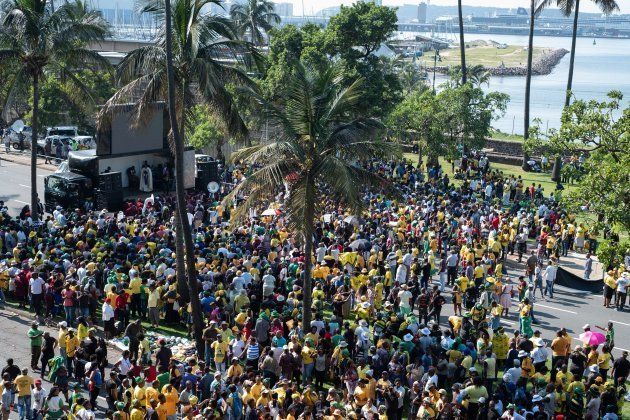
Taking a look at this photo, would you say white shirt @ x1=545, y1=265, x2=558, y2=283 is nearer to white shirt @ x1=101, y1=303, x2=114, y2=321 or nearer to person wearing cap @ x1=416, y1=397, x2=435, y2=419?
person wearing cap @ x1=416, y1=397, x2=435, y2=419

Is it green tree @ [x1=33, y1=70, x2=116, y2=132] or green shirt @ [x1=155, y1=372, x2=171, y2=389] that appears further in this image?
green tree @ [x1=33, y1=70, x2=116, y2=132]

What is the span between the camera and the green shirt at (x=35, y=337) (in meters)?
18.1

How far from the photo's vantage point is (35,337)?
1812cm

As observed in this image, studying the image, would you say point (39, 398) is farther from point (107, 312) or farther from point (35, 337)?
point (107, 312)

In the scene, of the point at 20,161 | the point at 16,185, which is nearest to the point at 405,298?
the point at 16,185

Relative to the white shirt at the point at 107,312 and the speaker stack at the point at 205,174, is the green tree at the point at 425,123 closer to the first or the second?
the speaker stack at the point at 205,174

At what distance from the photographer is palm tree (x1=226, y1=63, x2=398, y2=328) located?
1769 cm

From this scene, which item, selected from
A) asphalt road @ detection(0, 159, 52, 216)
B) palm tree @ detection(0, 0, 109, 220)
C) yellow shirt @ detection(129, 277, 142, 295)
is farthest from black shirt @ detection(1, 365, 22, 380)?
asphalt road @ detection(0, 159, 52, 216)

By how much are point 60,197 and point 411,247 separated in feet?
47.5

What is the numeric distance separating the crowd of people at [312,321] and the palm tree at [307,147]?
86.6 inches

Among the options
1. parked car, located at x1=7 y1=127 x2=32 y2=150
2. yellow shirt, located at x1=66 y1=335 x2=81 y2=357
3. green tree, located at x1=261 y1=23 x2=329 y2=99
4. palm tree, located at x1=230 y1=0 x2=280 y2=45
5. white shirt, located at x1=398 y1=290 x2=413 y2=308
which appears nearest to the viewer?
yellow shirt, located at x1=66 y1=335 x2=81 y2=357

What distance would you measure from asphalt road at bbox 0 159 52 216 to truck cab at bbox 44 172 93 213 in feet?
6.47

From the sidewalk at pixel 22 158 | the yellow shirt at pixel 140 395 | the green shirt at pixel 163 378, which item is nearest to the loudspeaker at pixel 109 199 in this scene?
the sidewalk at pixel 22 158

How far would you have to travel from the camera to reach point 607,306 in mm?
24781
